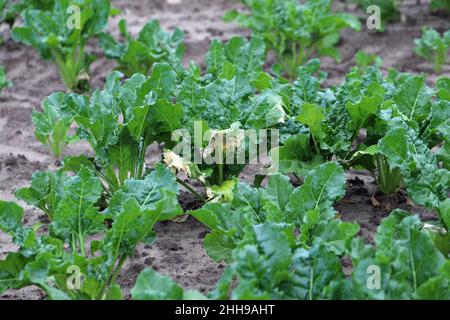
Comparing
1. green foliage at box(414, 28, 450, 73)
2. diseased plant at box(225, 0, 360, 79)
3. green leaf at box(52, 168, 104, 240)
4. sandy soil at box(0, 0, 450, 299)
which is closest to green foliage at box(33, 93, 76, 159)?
sandy soil at box(0, 0, 450, 299)

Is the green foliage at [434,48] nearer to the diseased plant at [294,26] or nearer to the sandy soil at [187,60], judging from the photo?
the sandy soil at [187,60]

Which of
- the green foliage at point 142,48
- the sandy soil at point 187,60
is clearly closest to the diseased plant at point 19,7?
the sandy soil at point 187,60

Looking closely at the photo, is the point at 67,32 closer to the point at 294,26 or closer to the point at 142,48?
the point at 142,48

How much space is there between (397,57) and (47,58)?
2849mm

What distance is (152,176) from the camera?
379cm

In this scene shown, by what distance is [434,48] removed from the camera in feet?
20.2

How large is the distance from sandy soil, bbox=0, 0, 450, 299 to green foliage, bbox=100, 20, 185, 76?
46 centimetres

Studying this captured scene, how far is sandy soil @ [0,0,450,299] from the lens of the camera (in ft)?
13.0

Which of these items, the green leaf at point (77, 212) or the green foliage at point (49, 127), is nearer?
the green leaf at point (77, 212)

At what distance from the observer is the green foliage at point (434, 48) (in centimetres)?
615

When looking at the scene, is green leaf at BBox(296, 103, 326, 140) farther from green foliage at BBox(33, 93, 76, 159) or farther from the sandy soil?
green foliage at BBox(33, 93, 76, 159)

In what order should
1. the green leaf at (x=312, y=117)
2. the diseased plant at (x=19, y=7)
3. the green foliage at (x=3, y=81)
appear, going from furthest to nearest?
1. the diseased plant at (x=19, y=7)
2. the green foliage at (x=3, y=81)
3. the green leaf at (x=312, y=117)

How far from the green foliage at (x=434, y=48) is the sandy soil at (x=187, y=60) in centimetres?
10

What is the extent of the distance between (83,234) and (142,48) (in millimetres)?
2318
